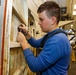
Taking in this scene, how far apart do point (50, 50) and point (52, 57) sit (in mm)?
48

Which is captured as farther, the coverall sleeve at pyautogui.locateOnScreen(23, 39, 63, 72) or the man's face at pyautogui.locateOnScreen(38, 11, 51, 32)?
the man's face at pyautogui.locateOnScreen(38, 11, 51, 32)

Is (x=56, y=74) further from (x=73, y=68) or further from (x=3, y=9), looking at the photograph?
(x=73, y=68)

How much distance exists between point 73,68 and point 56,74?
1.54 meters

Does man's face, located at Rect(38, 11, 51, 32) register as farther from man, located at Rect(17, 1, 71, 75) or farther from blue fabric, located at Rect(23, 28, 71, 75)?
blue fabric, located at Rect(23, 28, 71, 75)

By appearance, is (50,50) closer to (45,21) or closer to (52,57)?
(52,57)

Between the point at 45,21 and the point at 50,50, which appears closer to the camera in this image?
the point at 50,50

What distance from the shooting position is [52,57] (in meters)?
1.02

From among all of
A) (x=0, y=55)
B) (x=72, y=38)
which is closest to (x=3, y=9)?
(x=0, y=55)

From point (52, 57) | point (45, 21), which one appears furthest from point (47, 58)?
point (45, 21)

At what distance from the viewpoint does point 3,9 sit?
27.0 inches

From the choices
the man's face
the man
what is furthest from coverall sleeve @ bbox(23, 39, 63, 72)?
the man's face

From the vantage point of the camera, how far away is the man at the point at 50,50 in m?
1.02

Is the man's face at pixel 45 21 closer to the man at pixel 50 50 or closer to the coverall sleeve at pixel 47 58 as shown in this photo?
the man at pixel 50 50

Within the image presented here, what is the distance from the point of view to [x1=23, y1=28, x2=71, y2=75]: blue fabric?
1017mm
